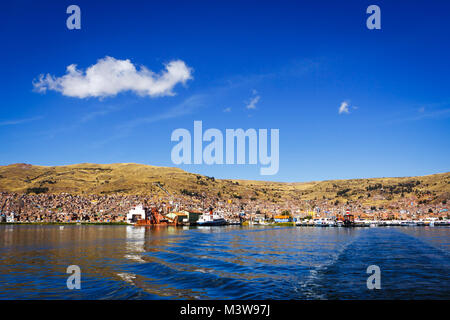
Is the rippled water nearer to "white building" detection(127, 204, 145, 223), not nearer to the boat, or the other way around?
"white building" detection(127, 204, 145, 223)

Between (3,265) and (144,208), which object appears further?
(144,208)

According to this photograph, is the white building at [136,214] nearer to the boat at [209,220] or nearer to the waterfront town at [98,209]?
the waterfront town at [98,209]

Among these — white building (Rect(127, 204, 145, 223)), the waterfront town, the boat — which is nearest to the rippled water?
white building (Rect(127, 204, 145, 223))

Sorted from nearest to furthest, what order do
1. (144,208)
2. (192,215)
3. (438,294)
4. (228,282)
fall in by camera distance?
1. (438,294)
2. (228,282)
3. (144,208)
4. (192,215)

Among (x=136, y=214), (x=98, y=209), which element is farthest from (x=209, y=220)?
(x=98, y=209)

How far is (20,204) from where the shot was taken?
174 m

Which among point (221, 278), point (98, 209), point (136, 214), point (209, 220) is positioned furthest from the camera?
point (98, 209)

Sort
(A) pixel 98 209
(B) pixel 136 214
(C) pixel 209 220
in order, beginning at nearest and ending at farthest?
(B) pixel 136 214 → (C) pixel 209 220 → (A) pixel 98 209

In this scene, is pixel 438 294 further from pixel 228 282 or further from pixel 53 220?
pixel 53 220

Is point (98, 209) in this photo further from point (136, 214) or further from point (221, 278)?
point (221, 278)

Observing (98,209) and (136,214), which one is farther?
(98,209)
